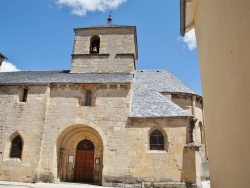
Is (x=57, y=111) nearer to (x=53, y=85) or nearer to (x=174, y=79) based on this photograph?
(x=53, y=85)

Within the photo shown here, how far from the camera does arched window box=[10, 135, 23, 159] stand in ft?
43.1

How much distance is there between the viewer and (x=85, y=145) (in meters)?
13.8

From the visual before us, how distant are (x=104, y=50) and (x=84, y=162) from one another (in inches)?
345

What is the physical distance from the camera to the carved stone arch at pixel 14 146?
13.1 m

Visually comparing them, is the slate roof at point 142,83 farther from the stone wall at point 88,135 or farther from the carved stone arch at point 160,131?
the carved stone arch at point 160,131

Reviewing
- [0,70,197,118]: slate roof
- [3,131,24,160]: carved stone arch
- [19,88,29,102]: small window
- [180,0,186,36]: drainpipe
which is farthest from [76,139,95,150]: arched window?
[180,0,186,36]: drainpipe

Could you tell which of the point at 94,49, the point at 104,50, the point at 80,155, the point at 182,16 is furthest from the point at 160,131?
the point at 94,49

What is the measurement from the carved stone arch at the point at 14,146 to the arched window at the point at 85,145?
134 inches

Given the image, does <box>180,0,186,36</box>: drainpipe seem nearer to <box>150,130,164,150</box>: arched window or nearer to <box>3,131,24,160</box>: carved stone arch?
<box>150,130,164,150</box>: arched window

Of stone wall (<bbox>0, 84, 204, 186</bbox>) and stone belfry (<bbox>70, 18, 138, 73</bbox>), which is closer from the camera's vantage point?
stone wall (<bbox>0, 84, 204, 186</bbox>)

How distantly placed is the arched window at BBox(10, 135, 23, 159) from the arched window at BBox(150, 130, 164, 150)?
795cm

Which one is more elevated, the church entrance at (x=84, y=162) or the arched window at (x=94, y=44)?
the arched window at (x=94, y=44)

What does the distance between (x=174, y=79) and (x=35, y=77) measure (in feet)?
36.4

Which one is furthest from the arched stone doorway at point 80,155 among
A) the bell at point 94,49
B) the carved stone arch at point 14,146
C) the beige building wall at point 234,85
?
the beige building wall at point 234,85
